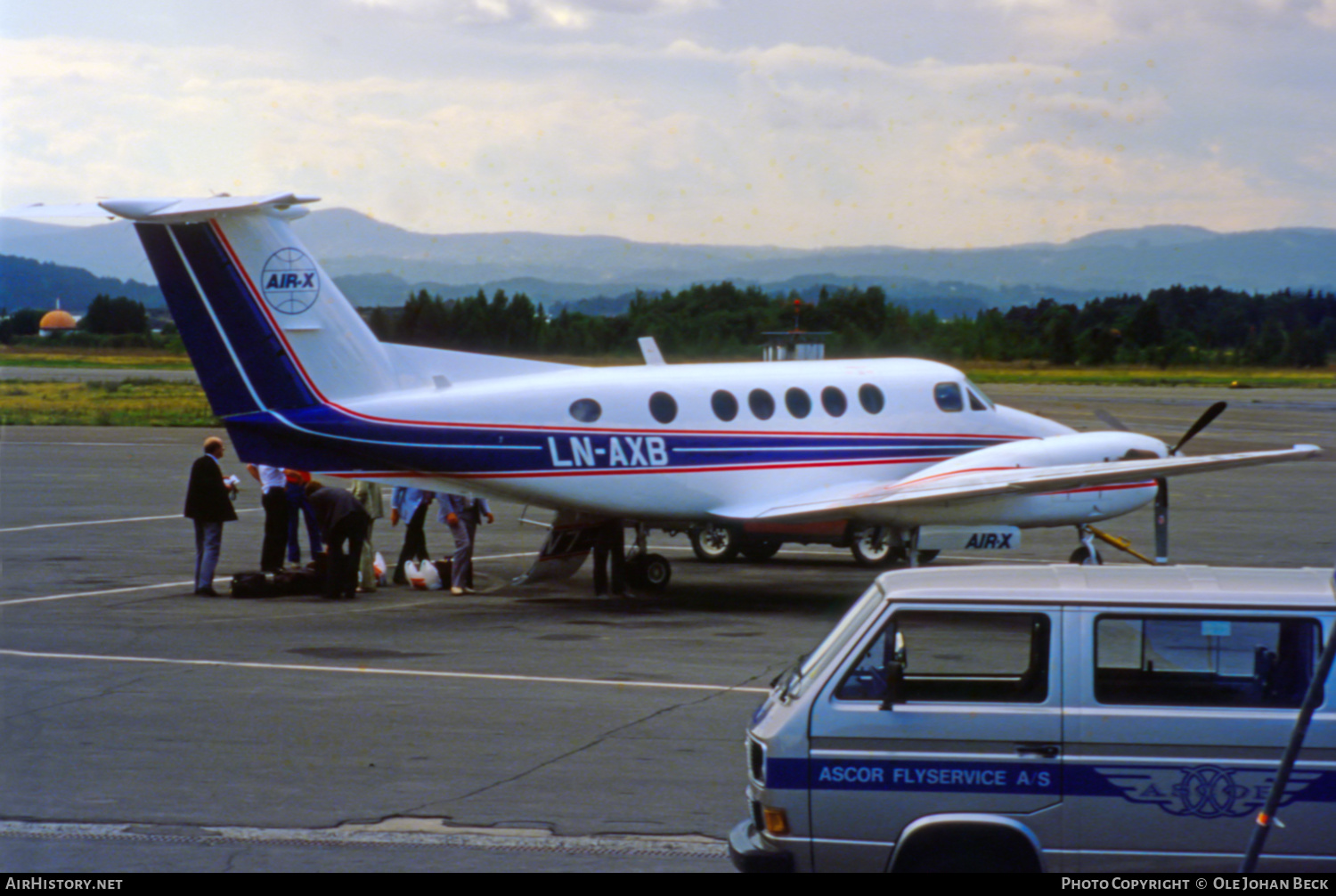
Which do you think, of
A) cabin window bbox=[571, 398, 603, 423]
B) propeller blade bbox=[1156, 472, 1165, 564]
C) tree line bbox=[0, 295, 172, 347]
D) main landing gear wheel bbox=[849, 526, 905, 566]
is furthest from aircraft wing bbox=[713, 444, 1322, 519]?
tree line bbox=[0, 295, 172, 347]

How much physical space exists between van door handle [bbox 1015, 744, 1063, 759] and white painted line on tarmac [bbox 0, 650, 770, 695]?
19.2ft

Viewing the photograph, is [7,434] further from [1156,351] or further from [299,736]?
[1156,351]

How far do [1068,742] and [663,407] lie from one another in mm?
11124

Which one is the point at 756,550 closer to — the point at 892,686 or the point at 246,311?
the point at 246,311

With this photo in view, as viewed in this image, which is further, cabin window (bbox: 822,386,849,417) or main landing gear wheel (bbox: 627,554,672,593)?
main landing gear wheel (bbox: 627,554,672,593)

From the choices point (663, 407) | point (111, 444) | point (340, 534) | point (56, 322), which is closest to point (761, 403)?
point (663, 407)

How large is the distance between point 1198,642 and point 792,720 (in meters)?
1.94

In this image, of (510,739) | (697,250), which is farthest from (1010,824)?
(697,250)

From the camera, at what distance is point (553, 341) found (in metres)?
26.8

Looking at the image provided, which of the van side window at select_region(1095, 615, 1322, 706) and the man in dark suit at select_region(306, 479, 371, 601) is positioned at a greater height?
the van side window at select_region(1095, 615, 1322, 706)

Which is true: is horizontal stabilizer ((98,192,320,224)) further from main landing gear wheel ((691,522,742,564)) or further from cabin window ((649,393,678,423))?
main landing gear wheel ((691,522,742,564))

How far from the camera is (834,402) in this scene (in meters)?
17.9

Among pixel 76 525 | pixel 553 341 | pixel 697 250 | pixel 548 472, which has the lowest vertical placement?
pixel 76 525

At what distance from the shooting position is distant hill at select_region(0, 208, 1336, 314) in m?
45.5
